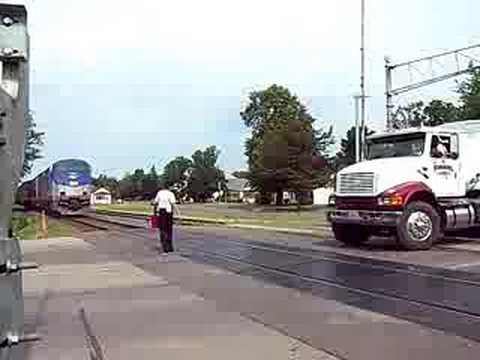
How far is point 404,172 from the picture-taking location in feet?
65.9

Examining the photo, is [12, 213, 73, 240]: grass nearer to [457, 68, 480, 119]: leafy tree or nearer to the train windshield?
the train windshield

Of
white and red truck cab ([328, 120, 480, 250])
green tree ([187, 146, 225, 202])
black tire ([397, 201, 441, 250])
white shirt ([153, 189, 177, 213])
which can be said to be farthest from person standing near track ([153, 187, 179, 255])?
green tree ([187, 146, 225, 202])

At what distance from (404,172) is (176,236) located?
10100 mm

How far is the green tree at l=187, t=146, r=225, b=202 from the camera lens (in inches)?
6348

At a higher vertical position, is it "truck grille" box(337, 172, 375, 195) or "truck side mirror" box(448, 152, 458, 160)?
"truck side mirror" box(448, 152, 458, 160)

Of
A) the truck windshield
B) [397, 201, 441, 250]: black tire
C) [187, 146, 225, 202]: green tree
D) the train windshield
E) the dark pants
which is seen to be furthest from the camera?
[187, 146, 225, 202]: green tree

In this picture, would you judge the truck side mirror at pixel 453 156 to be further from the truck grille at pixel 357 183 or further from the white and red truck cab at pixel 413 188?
the truck grille at pixel 357 183

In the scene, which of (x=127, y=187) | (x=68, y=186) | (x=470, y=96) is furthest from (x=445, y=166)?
A: (x=127, y=187)

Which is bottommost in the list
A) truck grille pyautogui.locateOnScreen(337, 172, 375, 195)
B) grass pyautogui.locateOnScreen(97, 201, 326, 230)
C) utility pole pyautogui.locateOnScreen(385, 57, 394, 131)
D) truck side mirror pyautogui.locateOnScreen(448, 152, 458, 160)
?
grass pyautogui.locateOnScreen(97, 201, 326, 230)

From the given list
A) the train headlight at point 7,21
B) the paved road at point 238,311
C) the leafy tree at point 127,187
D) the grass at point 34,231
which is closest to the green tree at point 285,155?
the grass at point 34,231

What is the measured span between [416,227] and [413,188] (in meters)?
A: 1.02

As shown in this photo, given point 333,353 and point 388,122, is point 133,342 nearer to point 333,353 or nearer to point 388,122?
point 333,353

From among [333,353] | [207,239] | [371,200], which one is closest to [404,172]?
[371,200]

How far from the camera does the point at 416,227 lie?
1953 cm
